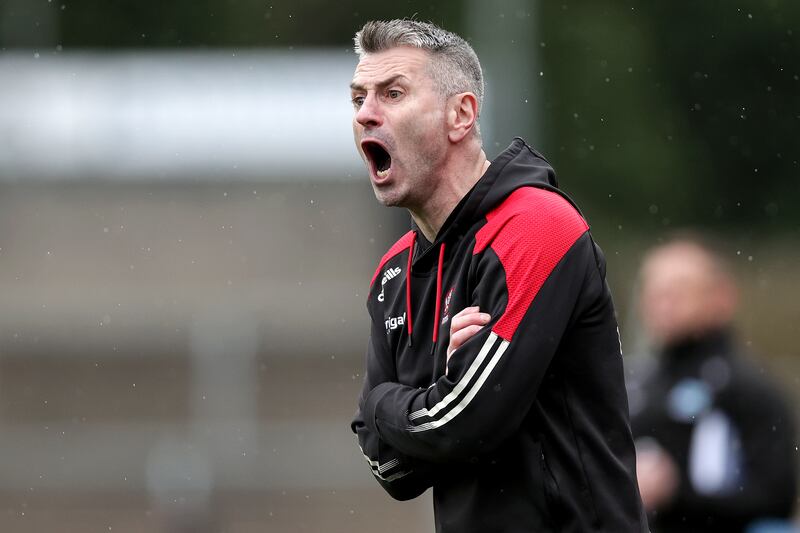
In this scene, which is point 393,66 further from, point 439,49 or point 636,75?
point 636,75

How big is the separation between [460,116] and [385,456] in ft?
3.30

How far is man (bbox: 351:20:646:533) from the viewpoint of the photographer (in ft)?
11.9

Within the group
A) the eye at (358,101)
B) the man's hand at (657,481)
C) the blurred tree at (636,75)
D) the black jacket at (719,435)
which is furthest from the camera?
the blurred tree at (636,75)

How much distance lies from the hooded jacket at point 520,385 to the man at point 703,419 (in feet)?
9.67

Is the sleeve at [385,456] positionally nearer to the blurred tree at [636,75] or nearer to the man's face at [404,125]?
the man's face at [404,125]

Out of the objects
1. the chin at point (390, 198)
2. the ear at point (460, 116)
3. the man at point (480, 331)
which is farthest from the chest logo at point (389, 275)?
the ear at point (460, 116)

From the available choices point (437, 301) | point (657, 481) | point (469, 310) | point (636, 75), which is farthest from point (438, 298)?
point (636, 75)

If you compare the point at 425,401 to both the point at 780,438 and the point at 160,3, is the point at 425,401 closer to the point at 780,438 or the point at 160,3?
the point at 780,438

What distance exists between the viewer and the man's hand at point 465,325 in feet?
12.0

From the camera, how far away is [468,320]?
3672 millimetres

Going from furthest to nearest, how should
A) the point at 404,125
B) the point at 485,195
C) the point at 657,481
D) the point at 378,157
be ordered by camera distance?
the point at 657,481 → the point at 378,157 → the point at 404,125 → the point at 485,195

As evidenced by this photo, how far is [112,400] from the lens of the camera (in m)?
22.8

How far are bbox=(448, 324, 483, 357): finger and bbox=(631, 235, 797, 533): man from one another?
324 cm

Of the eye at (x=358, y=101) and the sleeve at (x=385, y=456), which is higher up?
the eye at (x=358, y=101)
